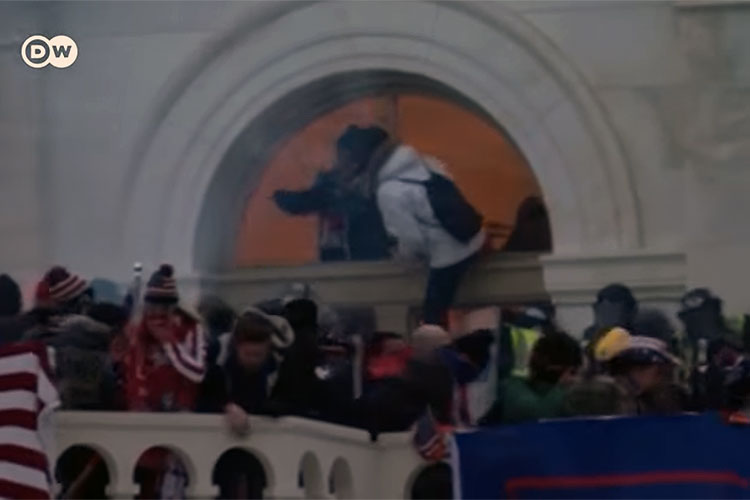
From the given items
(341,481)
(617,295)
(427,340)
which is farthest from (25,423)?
(617,295)

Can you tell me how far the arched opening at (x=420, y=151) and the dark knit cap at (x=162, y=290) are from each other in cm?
261

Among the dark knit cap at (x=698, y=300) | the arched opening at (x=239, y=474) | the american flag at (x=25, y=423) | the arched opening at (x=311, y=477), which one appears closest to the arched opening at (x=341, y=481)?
the arched opening at (x=311, y=477)

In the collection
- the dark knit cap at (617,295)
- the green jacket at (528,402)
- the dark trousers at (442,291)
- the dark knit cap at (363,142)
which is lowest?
the green jacket at (528,402)

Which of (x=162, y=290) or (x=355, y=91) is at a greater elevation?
(x=355, y=91)

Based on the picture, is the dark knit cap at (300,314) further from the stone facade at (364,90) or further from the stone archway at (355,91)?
the stone archway at (355,91)

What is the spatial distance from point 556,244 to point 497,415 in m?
2.38

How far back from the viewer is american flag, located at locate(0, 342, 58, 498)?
6227 mm

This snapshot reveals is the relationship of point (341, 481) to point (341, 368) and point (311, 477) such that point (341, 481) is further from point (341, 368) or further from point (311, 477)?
point (341, 368)

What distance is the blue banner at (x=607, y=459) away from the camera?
6.31m

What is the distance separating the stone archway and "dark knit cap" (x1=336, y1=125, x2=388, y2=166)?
0.59 ft

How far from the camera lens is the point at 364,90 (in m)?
9.26

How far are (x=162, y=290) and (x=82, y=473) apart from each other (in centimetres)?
55

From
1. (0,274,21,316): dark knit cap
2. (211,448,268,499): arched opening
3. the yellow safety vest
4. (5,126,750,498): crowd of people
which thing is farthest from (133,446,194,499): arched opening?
the yellow safety vest

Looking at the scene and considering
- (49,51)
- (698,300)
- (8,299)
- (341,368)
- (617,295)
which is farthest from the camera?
(49,51)
